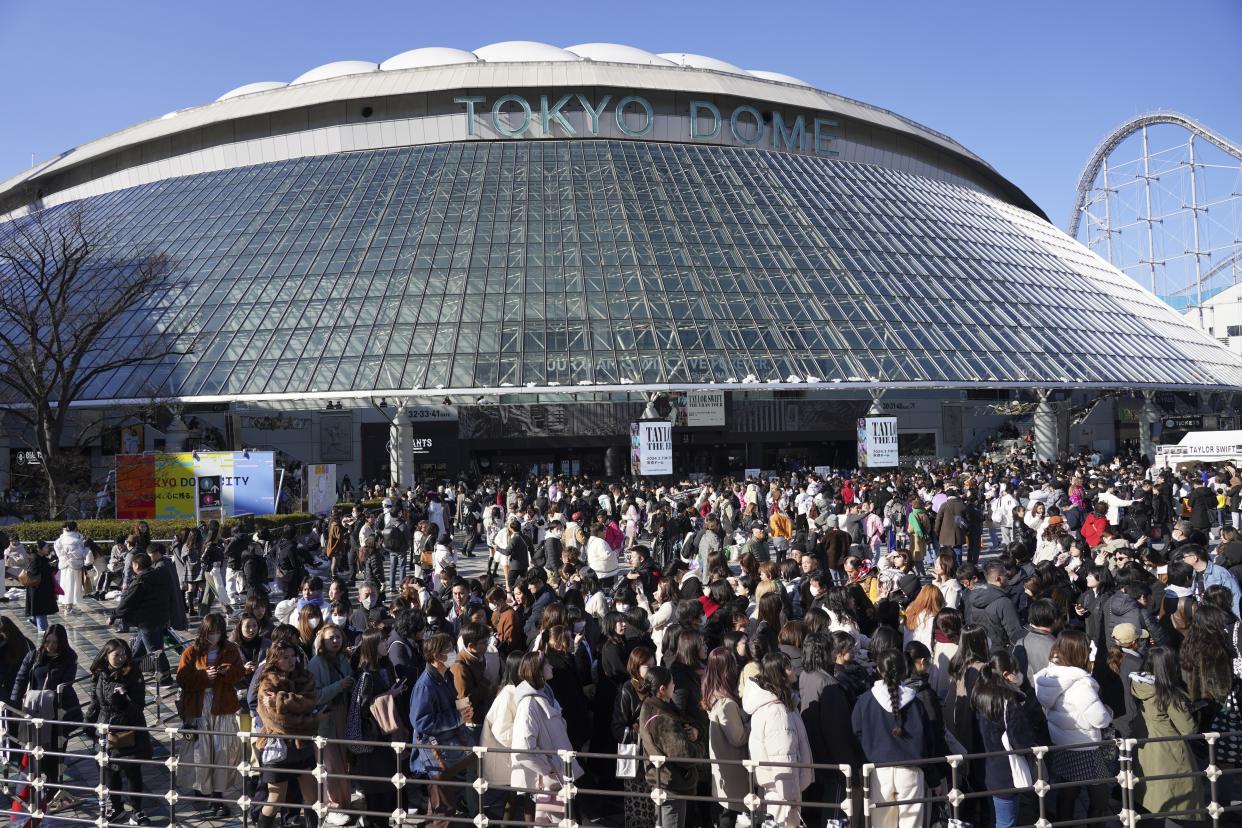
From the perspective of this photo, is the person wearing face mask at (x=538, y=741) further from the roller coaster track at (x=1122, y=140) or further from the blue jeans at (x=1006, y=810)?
the roller coaster track at (x=1122, y=140)

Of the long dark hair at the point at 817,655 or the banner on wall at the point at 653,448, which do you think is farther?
the banner on wall at the point at 653,448

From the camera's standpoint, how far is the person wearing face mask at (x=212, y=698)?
10008mm

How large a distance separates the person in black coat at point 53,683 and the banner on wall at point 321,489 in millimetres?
21573

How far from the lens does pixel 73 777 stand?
1113 cm

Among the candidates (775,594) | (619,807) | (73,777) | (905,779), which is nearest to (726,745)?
(905,779)

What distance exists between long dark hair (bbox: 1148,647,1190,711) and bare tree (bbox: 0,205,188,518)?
104 feet

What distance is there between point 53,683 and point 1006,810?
9.58 meters

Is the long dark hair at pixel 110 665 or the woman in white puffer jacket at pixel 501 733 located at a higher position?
the long dark hair at pixel 110 665

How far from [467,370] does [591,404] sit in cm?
894

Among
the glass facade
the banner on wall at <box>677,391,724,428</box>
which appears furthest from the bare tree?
the banner on wall at <box>677,391,724,428</box>

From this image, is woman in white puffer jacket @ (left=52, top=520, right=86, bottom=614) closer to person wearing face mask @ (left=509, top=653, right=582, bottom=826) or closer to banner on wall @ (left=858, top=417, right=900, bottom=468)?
person wearing face mask @ (left=509, top=653, right=582, bottom=826)

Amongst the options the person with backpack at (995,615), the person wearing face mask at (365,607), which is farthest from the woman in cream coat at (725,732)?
the person wearing face mask at (365,607)

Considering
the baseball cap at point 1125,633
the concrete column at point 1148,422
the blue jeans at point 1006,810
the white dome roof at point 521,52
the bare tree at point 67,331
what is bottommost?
the blue jeans at point 1006,810

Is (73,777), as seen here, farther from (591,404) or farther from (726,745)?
(591,404)
